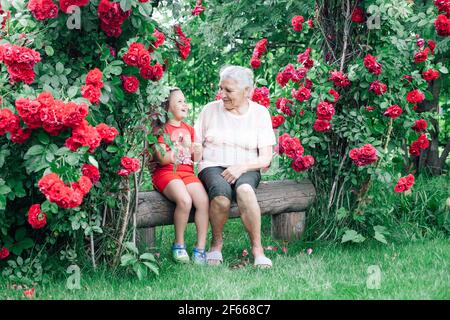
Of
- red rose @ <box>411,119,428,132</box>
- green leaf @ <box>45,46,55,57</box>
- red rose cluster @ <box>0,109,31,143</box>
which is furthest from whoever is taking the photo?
red rose @ <box>411,119,428,132</box>

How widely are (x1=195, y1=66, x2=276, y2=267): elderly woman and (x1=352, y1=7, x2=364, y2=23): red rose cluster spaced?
763 mm

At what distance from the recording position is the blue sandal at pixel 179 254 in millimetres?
3725

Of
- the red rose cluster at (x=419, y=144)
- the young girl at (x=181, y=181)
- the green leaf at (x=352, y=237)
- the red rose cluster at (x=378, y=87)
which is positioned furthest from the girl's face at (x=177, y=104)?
the red rose cluster at (x=419, y=144)

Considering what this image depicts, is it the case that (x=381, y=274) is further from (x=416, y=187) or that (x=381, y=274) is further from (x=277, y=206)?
(x=416, y=187)

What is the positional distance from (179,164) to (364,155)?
1155 mm

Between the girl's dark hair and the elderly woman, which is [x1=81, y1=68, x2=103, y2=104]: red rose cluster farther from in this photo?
the elderly woman

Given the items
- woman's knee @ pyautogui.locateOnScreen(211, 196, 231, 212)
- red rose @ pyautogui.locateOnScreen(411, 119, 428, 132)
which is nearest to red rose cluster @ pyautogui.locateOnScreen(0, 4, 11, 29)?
woman's knee @ pyautogui.locateOnScreen(211, 196, 231, 212)

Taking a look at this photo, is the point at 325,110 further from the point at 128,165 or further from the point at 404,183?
the point at 128,165

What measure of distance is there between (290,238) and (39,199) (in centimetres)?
180

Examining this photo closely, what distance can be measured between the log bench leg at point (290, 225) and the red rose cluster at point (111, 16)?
6.05ft

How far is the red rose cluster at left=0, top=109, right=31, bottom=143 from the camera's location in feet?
9.17

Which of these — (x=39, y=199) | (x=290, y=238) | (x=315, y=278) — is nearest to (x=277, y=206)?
(x=290, y=238)

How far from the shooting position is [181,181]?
3850mm
